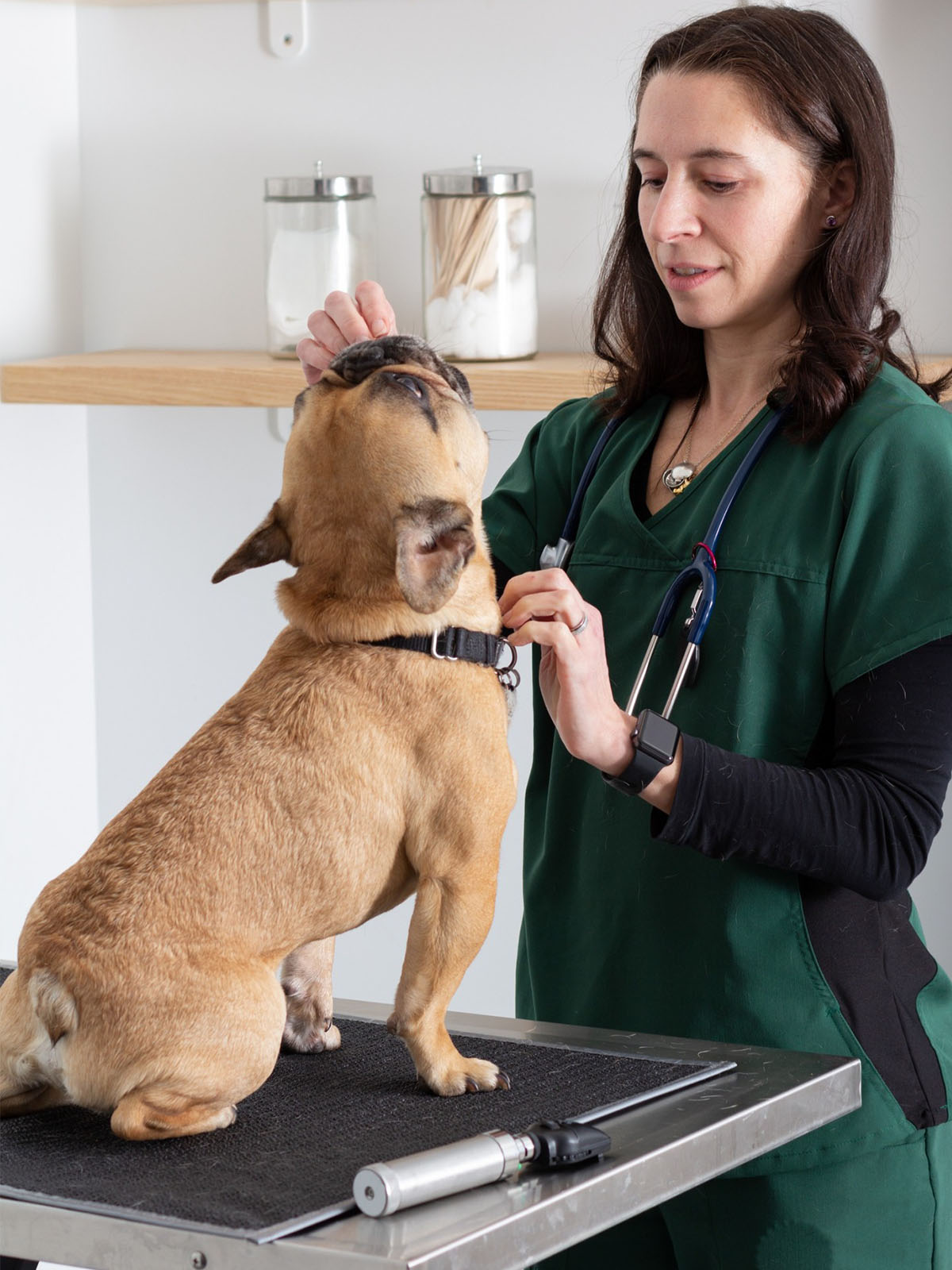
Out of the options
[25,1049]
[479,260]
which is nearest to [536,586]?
[25,1049]

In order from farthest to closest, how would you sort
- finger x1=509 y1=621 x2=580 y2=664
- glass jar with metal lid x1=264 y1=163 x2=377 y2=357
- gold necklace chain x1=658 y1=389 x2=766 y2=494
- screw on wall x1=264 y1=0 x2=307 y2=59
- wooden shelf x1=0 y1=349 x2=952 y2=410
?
screw on wall x1=264 y1=0 x2=307 y2=59 < glass jar with metal lid x1=264 y1=163 x2=377 y2=357 < wooden shelf x1=0 y1=349 x2=952 y2=410 < gold necklace chain x1=658 y1=389 x2=766 y2=494 < finger x1=509 y1=621 x2=580 y2=664

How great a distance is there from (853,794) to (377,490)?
435mm

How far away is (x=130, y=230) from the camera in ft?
7.63

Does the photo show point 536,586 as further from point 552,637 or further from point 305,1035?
Result: point 305,1035

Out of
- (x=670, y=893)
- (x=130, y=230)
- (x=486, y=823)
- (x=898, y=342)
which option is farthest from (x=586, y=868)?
(x=130, y=230)

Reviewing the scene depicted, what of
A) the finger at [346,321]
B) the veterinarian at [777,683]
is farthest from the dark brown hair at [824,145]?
the finger at [346,321]

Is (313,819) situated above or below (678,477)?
below

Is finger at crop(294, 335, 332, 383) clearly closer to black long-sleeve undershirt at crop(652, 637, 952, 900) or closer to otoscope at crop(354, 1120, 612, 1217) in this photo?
black long-sleeve undershirt at crop(652, 637, 952, 900)

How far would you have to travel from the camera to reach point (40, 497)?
89.5 inches

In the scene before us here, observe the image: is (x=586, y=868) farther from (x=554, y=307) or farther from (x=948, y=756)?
(x=554, y=307)

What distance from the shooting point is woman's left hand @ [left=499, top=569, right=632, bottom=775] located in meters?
1.09

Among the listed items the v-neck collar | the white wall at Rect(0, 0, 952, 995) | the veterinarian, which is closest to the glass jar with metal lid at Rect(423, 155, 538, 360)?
the white wall at Rect(0, 0, 952, 995)

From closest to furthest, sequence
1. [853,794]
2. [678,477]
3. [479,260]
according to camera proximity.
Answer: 1. [853,794]
2. [678,477]
3. [479,260]

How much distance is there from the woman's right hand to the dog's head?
0.17 meters
